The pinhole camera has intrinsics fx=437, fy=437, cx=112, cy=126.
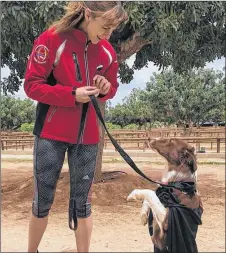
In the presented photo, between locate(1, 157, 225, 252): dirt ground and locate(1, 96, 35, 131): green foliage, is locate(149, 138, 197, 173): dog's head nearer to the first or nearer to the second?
locate(1, 157, 225, 252): dirt ground

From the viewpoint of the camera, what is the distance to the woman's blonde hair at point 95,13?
78.5 inches

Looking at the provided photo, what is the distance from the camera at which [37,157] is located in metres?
2.19

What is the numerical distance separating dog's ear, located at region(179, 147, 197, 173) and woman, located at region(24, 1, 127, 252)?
18.5 inches

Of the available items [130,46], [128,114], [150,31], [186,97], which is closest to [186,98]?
[186,97]

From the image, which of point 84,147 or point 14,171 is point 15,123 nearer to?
point 14,171

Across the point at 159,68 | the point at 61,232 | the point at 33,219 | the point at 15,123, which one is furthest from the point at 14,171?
the point at 15,123

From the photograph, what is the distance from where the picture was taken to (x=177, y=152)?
204 centimetres

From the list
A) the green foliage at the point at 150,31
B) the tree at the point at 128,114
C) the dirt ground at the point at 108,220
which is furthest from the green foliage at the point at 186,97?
the green foliage at the point at 150,31

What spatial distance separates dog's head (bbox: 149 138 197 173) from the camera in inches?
80.0

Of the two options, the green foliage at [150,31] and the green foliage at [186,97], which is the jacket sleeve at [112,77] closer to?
the green foliage at [150,31]

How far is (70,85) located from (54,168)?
1.41 feet

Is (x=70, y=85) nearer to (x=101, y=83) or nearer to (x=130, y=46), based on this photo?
(x=101, y=83)

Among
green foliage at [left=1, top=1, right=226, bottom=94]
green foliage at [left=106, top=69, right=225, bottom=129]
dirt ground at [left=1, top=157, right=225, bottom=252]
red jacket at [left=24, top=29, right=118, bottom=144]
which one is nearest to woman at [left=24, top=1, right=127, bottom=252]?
red jacket at [left=24, top=29, right=118, bottom=144]

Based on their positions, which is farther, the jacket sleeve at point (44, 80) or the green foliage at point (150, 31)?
the green foliage at point (150, 31)
